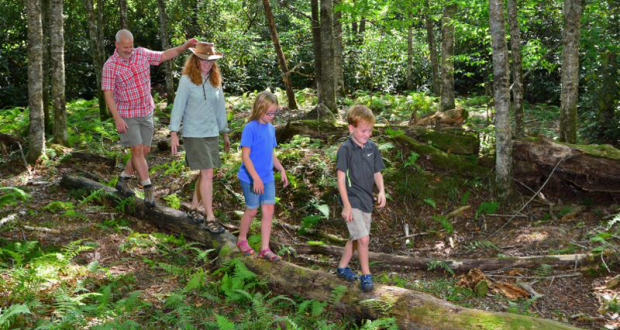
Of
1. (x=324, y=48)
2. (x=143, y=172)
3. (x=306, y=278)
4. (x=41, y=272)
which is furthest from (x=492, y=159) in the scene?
(x=41, y=272)

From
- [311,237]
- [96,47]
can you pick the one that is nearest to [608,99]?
[311,237]

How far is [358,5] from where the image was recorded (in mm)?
11195

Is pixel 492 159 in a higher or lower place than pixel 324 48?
lower

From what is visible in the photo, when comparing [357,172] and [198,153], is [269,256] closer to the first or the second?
[357,172]

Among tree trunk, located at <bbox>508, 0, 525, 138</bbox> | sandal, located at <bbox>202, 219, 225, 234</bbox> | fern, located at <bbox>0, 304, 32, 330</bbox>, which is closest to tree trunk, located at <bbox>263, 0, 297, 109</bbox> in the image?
tree trunk, located at <bbox>508, 0, 525, 138</bbox>

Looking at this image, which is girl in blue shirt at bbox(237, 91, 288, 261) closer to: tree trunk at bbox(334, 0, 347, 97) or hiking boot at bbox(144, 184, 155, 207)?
hiking boot at bbox(144, 184, 155, 207)

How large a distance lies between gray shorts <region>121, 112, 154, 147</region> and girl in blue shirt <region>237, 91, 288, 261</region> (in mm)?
1993

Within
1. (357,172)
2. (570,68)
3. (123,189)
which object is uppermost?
(570,68)

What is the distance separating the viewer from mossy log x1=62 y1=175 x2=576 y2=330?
427 centimetres

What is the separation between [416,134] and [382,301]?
6.26m

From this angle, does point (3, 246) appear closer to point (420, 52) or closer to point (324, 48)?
point (324, 48)

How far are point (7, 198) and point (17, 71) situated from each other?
593 inches

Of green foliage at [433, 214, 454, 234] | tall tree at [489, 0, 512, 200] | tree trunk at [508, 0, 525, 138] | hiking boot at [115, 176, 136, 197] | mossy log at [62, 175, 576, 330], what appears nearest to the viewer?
mossy log at [62, 175, 576, 330]

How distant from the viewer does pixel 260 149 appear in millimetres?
5777
